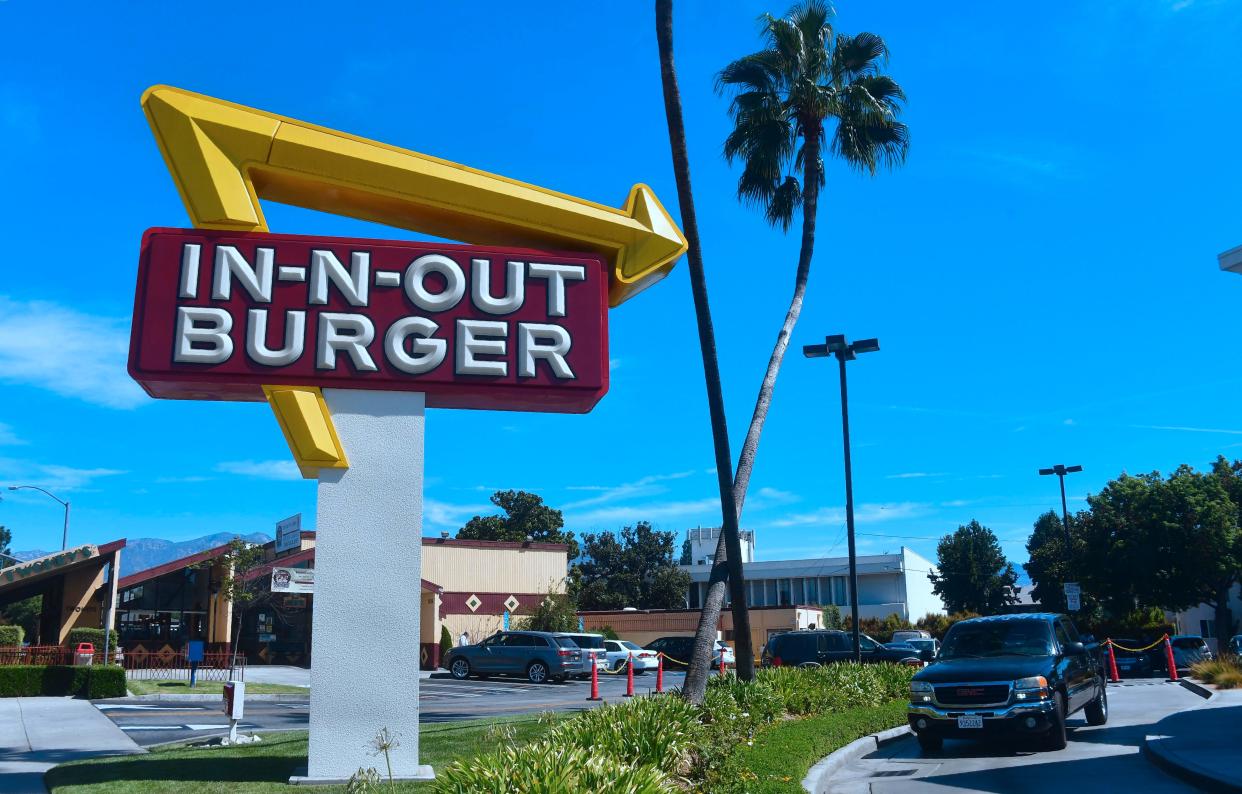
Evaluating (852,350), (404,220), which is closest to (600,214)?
(404,220)

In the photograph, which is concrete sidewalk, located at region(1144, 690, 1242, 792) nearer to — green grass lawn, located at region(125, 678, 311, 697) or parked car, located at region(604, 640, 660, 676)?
green grass lawn, located at region(125, 678, 311, 697)

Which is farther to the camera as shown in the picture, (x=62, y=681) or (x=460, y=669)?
(x=460, y=669)

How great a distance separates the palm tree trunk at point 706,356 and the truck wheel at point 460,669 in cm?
2006

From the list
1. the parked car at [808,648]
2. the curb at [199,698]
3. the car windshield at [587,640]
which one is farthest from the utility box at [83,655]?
the parked car at [808,648]

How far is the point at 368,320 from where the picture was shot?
1084cm

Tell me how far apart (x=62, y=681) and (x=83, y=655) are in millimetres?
1594

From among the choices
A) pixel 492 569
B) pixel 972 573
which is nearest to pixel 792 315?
pixel 492 569

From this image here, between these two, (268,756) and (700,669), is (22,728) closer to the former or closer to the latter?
(268,756)

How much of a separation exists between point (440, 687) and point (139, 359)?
69.1 feet

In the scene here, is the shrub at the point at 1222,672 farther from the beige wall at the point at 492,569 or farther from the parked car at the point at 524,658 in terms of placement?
the beige wall at the point at 492,569

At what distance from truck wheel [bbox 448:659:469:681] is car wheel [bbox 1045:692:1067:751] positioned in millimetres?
23491

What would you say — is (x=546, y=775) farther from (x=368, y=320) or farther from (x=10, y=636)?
(x=10, y=636)

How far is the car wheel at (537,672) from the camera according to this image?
32.0m

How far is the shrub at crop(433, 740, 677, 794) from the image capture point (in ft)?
21.1
